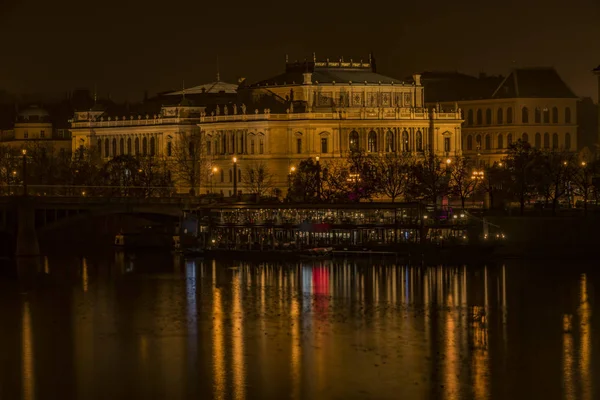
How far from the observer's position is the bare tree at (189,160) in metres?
138

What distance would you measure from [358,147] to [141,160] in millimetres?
16155

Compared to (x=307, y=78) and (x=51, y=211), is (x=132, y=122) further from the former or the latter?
(x=51, y=211)

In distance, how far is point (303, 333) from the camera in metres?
60.0

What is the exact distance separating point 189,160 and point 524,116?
30222 millimetres

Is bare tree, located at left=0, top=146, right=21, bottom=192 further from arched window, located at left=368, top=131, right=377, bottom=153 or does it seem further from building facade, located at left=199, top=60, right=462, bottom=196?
arched window, located at left=368, top=131, right=377, bottom=153

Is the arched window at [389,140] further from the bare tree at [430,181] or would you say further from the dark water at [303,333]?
the dark water at [303,333]

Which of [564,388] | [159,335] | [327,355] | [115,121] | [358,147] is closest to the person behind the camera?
[564,388]

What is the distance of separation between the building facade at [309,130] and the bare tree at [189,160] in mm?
891

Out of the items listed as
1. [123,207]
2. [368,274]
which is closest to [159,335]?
[368,274]

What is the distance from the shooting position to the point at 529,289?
7225cm

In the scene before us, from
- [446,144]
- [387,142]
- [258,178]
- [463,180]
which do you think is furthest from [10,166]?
[463,180]

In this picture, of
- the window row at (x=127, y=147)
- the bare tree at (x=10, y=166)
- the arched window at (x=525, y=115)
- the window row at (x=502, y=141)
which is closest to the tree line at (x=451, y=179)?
the bare tree at (x=10, y=166)

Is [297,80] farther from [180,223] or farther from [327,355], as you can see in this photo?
[327,355]

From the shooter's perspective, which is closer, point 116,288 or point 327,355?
point 327,355
